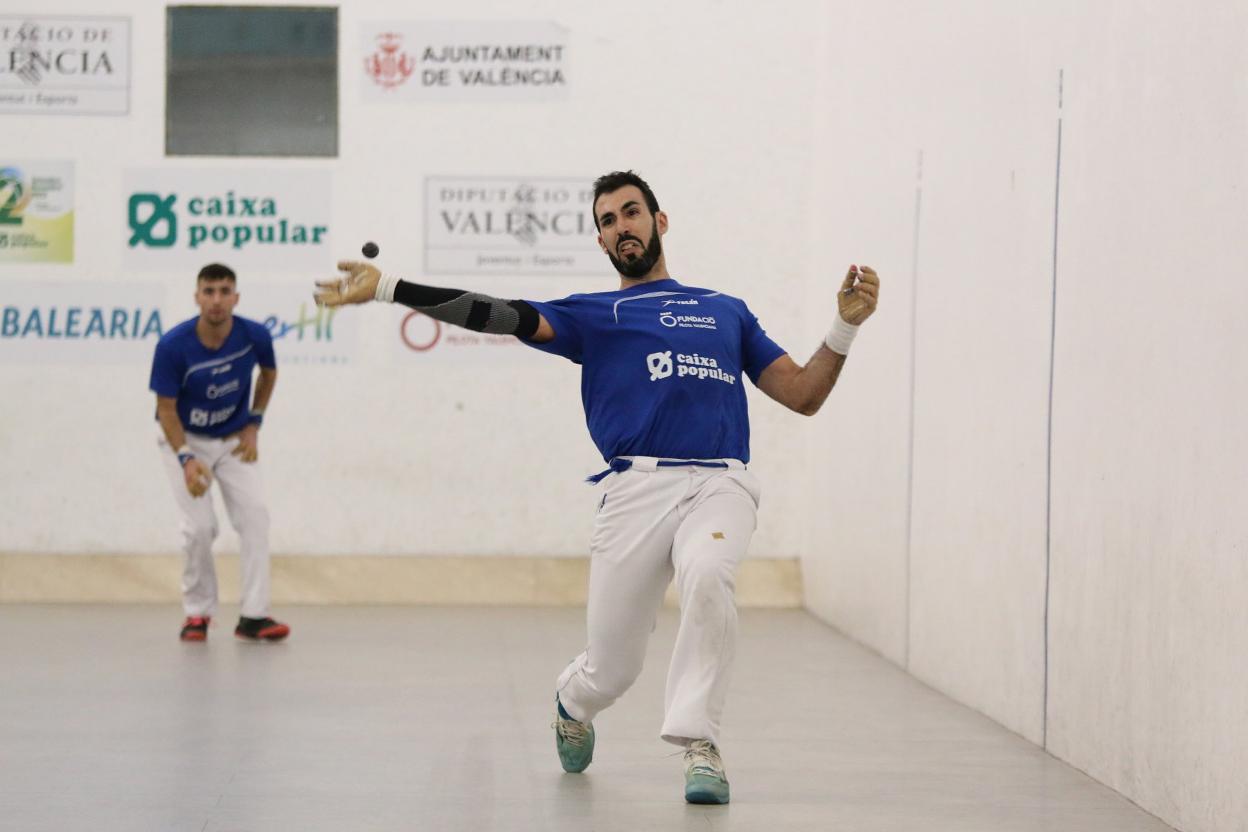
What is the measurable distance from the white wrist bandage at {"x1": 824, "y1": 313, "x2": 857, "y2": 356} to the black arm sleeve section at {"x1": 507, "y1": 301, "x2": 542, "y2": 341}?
70 centimetres

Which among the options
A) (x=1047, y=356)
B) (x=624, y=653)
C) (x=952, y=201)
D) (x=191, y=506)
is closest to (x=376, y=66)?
(x=191, y=506)

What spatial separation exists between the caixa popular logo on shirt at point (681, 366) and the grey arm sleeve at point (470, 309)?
0.31 metres

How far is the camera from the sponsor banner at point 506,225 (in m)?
9.62

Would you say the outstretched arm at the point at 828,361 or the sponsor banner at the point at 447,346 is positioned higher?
the outstretched arm at the point at 828,361

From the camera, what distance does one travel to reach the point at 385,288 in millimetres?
4152

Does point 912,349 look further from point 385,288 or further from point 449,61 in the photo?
point 449,61

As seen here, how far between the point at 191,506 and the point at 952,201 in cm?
343

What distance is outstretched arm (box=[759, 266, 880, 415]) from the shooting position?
418 cm

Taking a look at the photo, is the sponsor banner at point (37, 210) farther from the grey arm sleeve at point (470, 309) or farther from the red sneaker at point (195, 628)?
the grey arm sleeve at point (470, 309)

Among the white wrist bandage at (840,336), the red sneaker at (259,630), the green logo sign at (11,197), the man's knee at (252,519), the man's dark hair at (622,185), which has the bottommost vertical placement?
the red sneaker at (259,630)

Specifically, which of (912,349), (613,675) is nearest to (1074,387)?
(613,675)

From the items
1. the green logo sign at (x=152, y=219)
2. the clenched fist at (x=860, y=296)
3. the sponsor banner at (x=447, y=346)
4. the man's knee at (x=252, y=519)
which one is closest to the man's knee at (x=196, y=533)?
the man's knee at (x=252, y=519)

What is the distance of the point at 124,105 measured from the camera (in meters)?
9.55

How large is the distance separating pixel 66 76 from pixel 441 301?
6.03 metres
